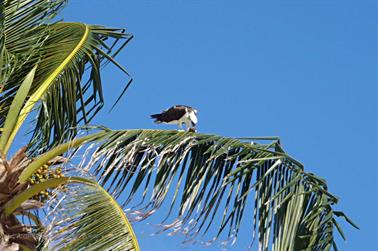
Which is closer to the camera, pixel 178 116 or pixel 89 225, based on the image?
pixel 89 225

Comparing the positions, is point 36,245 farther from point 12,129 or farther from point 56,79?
point 56,79

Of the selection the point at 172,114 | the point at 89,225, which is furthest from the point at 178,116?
the point at 89,225

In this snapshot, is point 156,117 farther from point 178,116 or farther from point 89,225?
point 89,225

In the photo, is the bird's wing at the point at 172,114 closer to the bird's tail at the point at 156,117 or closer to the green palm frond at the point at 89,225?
the bird's tail at the point at 156,117

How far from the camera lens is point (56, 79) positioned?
978cm

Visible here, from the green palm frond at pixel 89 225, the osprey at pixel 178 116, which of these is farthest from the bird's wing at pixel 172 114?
the green palm frond at pixel 89 225

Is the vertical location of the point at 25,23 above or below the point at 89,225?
above

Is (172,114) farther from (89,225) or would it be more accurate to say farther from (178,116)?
(89,225)

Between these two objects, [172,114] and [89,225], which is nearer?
[89,225]

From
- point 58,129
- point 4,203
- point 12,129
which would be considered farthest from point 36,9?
point 4,203

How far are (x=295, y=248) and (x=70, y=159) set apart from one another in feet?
6.42

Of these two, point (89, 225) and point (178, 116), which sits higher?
point (178, 116)

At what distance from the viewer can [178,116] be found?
10.1 metres

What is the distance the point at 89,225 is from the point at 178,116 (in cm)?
252
